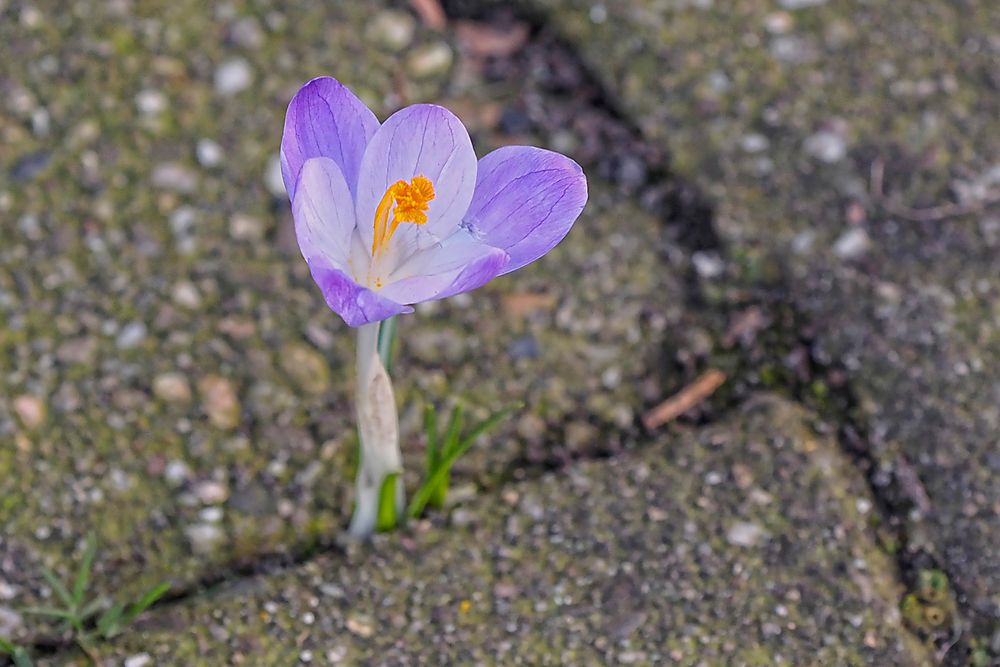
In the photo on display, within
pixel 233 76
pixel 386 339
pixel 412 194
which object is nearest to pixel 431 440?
pixel 386 339

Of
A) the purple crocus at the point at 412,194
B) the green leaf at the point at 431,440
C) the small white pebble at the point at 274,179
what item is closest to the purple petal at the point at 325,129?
the purple crocus at the point at 412,194

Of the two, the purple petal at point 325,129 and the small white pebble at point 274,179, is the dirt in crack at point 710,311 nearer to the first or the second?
the small white pebble at point 274,179

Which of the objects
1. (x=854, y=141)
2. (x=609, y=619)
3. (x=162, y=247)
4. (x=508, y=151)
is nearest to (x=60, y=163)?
(x=162, y=247)

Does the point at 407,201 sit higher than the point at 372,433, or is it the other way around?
the point at 407,201

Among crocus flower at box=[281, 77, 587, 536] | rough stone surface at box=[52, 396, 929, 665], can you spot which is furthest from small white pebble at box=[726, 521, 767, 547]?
crocus flower at box=[281, 77, 587, 536]

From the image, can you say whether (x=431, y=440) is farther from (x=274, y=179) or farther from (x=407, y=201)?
(x=274, y=179)

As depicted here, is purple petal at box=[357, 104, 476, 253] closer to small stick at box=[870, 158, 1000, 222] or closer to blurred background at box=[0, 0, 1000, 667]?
blurred background at box=[0, 0, 1000, 667]

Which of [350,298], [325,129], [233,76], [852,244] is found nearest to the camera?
[350,298]
